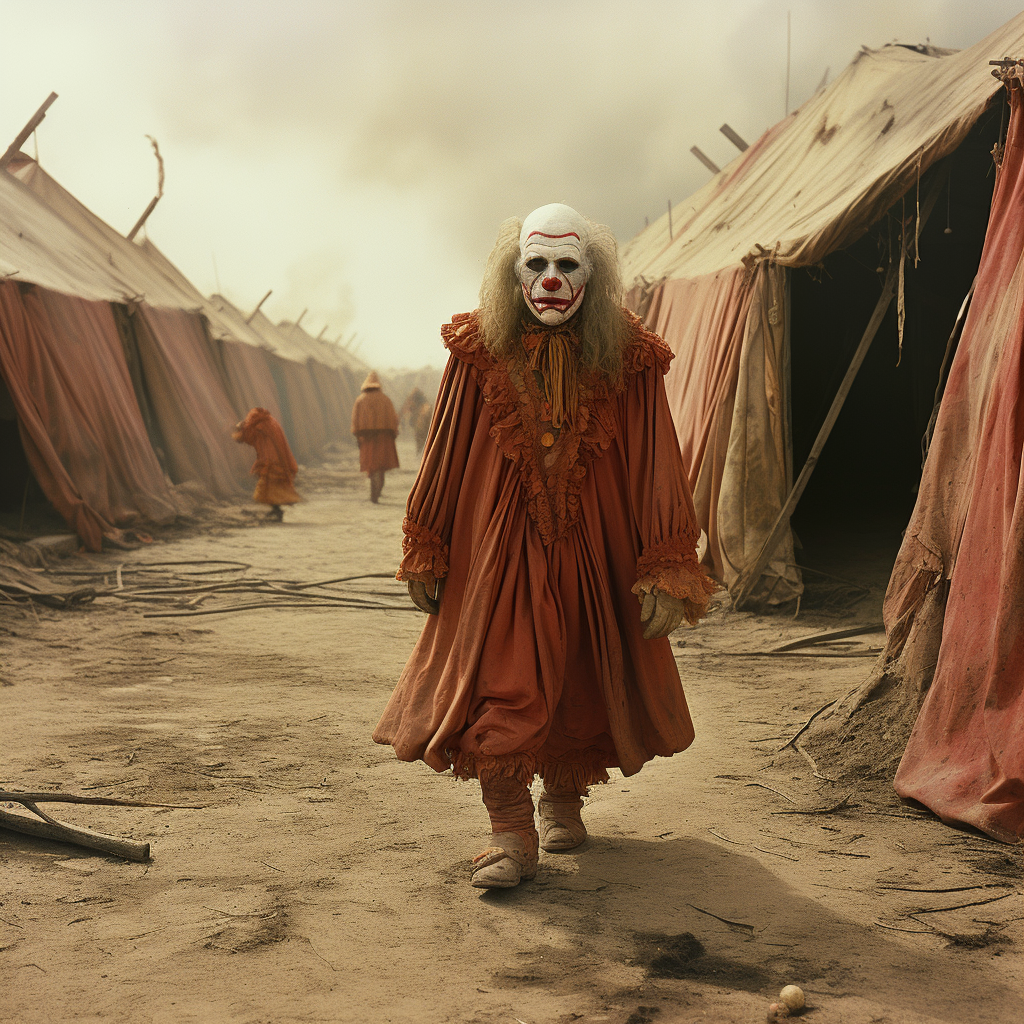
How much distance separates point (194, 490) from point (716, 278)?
25.4 feet

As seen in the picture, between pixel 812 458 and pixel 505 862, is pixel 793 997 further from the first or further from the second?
pixel 812 458

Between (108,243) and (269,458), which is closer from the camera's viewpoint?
(269,458)

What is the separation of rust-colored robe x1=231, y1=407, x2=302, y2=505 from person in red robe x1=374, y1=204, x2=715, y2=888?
886 centimetres

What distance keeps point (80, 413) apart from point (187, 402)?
3.50 meters

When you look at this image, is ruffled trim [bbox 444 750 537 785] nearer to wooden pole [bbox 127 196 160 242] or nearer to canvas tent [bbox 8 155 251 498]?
canvas tent [bbox 8 155 251 498]

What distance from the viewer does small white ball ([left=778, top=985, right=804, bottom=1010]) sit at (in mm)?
1993

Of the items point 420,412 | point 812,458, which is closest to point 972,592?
point 812,458

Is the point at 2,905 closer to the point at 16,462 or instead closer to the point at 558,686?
the point at 558,686

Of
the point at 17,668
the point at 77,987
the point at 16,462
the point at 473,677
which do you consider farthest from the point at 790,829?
the point at 16,462

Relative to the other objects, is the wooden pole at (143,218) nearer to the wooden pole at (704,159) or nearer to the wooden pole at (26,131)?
the wooden pole at (26,131)

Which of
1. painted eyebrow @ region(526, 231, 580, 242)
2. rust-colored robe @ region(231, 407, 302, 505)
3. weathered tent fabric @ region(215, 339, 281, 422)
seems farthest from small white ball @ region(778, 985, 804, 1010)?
weathered tent fabric @ region(215, 339, 281, 422)

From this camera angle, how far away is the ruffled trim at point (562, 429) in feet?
9.33

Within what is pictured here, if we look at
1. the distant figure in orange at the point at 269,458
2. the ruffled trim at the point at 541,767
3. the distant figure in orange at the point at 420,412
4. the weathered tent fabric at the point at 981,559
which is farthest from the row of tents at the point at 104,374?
the weathered tent fabric at the point at 981,559

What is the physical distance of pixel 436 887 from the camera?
2.69 m
